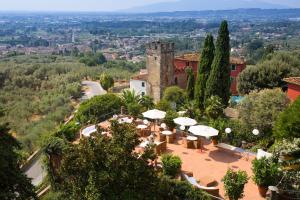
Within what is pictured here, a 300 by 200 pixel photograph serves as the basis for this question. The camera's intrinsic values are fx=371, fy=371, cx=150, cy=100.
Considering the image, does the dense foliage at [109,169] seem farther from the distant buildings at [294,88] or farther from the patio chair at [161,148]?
the distant buildings at [294,88]

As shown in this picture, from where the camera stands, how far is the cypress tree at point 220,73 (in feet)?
96.9

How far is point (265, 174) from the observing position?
1405 centimetres

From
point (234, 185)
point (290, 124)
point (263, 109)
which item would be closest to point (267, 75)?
point (263, 109)

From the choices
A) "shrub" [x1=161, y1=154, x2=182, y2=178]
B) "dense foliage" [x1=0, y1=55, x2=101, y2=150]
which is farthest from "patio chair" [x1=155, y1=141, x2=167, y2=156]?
"dense foliage" [x1=0, y1=55, x2=101, y2=150]

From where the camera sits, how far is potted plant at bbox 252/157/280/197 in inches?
551

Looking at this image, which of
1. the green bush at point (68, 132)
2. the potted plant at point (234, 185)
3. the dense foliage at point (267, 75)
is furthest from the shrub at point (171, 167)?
the dense foliage at point (267, 75)

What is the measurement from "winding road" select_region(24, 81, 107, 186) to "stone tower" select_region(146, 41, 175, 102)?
15.3 meters

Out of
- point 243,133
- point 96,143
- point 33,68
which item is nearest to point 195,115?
point 243,133

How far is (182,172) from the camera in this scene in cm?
1568

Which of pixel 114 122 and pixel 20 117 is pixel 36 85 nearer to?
pixel 20 117

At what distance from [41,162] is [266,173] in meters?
11.8

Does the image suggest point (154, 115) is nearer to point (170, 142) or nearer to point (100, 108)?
point (170, 142)

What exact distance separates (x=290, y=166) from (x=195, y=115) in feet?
45.6

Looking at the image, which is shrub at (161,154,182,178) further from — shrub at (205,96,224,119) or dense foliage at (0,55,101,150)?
dense foliage at (0,55,101,150)
